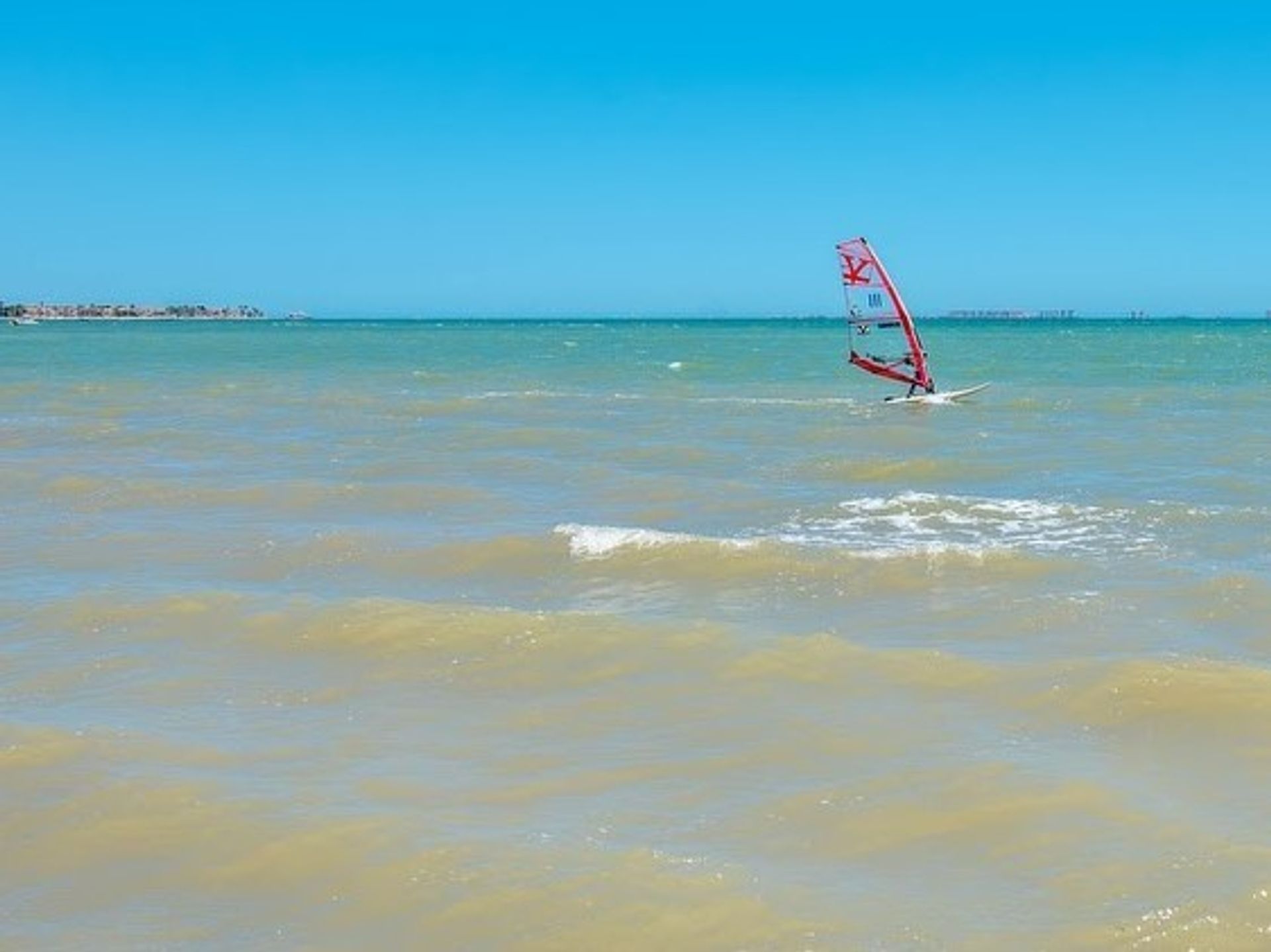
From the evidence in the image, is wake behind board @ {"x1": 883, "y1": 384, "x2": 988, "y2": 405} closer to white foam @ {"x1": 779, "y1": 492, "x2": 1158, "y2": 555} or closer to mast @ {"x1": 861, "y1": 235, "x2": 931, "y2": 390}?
mast @ {"x1": 861, "y1": 235, "x2": 931, "y2": 390}

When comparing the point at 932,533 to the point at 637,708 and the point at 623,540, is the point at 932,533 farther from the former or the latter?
the point at 637,708

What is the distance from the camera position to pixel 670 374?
4897cm

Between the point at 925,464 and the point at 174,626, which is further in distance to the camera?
the point at 925,464

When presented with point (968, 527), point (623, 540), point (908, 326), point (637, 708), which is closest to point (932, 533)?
point (968, 527)

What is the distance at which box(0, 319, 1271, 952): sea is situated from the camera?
493 centimetres

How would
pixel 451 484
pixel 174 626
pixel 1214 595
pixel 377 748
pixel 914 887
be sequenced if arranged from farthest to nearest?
1. pixel 451 484
2. pixel 1214 595
3. pixel 174 626
4. pixel 377 748
5. pixel 914 887

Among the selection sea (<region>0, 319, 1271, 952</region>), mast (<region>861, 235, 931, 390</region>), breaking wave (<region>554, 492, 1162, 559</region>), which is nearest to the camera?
sea (<region>0, 319, 1271, 952</region>)

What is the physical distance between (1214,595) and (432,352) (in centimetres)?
6905

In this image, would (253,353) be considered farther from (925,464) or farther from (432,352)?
(925,464)

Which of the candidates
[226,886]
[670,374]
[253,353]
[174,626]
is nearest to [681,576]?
[174,626]

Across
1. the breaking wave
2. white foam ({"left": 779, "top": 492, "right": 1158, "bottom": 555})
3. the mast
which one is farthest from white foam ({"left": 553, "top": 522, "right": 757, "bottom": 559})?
the mast

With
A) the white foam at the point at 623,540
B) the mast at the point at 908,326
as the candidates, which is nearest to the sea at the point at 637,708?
the white foam at the point at 623,540

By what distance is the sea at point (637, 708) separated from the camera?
4.93 m

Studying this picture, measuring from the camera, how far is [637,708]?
726cm
